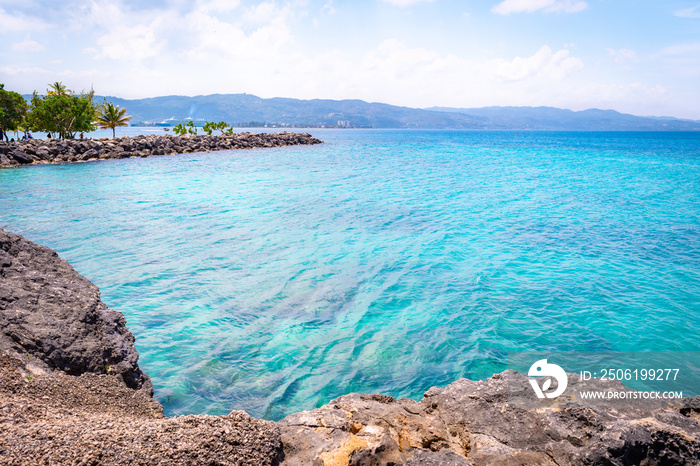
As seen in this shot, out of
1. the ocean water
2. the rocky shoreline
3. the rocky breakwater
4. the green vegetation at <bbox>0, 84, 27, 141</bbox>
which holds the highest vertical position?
the green vegetation at <bbox>0, 84, 27, 141</bbox>

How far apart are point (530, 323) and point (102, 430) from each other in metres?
8.66

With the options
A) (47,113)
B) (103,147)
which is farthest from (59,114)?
(103,147)

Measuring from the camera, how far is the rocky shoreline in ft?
9.68

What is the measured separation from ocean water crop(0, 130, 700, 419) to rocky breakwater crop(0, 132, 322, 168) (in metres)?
18.8

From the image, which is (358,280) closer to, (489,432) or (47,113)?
(489,432)

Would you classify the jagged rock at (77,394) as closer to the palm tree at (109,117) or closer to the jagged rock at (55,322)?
the jagged rock at (55,322)

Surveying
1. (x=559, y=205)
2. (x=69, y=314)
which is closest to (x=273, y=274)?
(x=69, y=314)

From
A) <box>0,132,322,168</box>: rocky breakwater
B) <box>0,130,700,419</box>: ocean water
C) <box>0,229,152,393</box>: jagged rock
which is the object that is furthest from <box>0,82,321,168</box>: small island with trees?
<box>0,229,152,393</box>: jagged rock

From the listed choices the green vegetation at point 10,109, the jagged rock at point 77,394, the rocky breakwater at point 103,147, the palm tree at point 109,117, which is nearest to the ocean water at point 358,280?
the jagged rock at point 77,394

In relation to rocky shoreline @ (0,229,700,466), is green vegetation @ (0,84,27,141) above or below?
above

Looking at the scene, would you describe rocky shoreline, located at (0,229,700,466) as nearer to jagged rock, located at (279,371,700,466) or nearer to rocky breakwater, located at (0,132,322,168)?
jagged rock, located at (279,371,700,466)

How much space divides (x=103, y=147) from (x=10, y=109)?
10.3m

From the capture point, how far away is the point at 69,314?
5.45 meters

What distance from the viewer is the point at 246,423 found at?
11.1 feet
